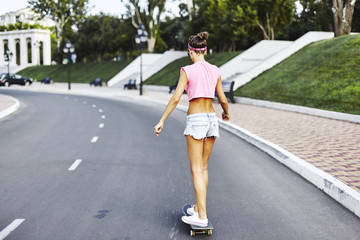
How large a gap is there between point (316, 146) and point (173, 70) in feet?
130

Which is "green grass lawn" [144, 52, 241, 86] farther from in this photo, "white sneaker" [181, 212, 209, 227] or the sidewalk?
"white sneaker" [181, 212, 209, 227]

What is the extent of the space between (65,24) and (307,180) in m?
82.7

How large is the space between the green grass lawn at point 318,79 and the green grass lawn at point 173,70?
13856mm

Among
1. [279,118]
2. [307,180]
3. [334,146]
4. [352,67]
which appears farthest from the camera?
[352,67]

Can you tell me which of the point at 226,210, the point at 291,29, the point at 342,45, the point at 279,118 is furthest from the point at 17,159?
the point at 291,29

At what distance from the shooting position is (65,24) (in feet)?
276

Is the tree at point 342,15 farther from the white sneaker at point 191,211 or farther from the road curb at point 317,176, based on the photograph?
the white sneaker at point 191,211

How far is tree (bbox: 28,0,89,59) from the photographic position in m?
78.1

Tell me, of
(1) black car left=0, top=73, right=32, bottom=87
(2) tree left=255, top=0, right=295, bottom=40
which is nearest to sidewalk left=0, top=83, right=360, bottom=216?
(2) tree left=255, top=0, right=295, bottom=40

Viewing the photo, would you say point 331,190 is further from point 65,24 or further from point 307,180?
point 65,24

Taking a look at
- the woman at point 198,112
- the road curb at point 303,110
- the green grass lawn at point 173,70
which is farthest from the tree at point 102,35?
the woman at point 198,112

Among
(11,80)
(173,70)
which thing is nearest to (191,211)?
(173,70)

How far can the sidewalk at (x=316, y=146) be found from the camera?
6.47 metres

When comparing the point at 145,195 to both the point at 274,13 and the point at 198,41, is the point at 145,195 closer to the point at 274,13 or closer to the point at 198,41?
the point at 198,41
